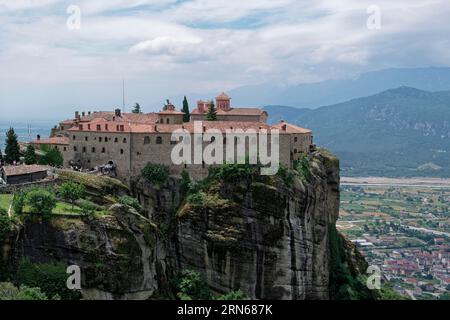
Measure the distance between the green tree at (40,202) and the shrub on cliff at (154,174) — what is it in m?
16.7

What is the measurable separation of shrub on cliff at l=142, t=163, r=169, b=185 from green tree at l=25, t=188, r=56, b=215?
16.7 m

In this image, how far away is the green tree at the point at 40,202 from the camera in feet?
138

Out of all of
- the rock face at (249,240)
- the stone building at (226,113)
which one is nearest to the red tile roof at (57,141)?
the rock face at (249,240)

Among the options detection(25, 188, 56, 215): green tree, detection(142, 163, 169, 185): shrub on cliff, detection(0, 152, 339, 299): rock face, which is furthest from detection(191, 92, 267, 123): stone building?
detection(25, 188, 56, 215): green tree

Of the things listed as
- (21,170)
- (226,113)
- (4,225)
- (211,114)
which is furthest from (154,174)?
(4,225)

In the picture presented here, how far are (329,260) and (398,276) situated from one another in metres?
64.0

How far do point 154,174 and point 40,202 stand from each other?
1775cm

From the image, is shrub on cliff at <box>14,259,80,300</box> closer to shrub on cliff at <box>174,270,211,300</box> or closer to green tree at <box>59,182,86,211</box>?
green tree at <box>59,182,86,211</box>

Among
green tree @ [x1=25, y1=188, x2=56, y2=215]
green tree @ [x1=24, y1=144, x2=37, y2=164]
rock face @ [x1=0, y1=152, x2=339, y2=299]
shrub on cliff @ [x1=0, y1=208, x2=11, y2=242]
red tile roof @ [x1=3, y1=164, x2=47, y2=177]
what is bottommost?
rock face @ [x1=0, y1=152, x2=339, y2=299]

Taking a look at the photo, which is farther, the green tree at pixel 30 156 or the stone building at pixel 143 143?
the stone building at pixel 143 143

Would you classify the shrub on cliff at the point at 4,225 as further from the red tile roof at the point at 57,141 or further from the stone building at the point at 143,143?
the red tile roof at the point at 57,141

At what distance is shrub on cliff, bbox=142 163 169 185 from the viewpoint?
58781 mm
